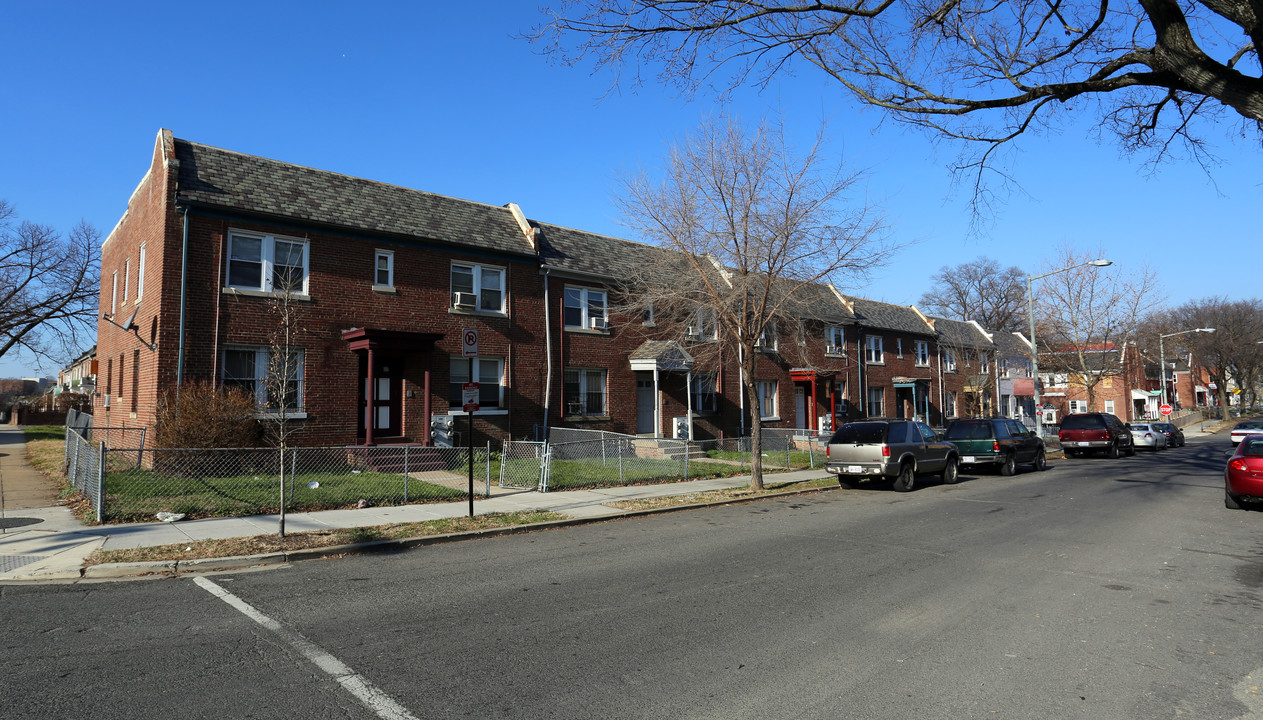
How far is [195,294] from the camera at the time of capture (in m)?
16.0

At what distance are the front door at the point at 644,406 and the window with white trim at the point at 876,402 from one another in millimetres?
14979

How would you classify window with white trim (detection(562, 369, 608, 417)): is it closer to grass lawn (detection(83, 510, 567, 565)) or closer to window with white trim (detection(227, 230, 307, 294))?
window with white trim (detection(227, 230, 307, 294))

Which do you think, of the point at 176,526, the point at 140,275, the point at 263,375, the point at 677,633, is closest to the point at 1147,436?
the point at 677,633

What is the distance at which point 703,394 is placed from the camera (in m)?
26.5

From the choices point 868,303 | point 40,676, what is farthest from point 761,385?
point 40,676

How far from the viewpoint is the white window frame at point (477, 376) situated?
19.9 metres

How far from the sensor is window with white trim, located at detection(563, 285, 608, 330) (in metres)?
23.0

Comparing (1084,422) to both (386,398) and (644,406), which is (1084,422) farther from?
(386,398)

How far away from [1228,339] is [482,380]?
2729 inches

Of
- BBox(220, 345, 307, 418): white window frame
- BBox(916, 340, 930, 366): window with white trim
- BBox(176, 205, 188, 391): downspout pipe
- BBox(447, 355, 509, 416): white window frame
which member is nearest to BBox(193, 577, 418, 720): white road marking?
BBox(220, 345, 307, 418): white window frame

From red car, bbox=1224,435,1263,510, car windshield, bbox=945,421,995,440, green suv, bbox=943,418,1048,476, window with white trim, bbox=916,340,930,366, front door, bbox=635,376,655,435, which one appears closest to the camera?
red car, bbox=1224,435,1263,510

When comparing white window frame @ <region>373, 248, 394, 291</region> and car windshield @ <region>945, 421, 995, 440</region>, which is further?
car windshield @ <region>945, 421, 995, 440</region>

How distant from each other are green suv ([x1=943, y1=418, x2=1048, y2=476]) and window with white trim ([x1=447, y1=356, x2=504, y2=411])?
1308 cm

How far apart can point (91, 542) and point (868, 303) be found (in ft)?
115
